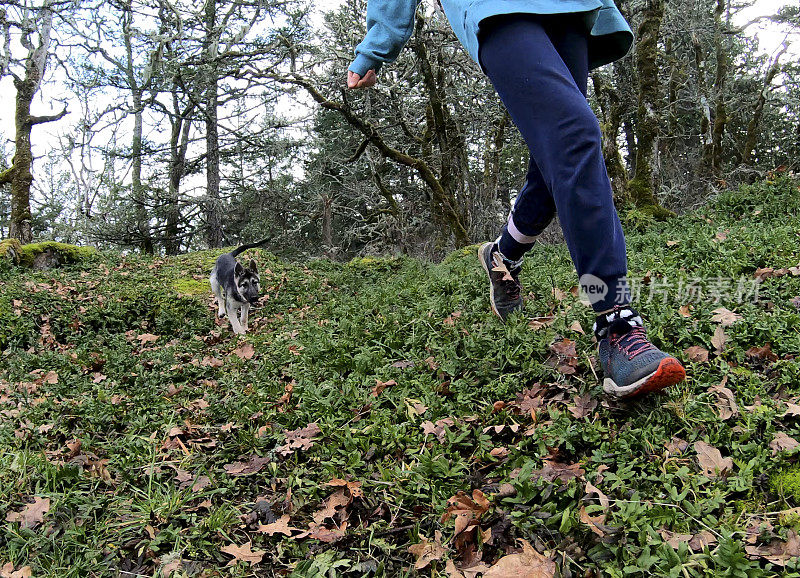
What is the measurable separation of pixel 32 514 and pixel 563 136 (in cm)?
293

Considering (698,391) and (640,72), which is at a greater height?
(640,72)

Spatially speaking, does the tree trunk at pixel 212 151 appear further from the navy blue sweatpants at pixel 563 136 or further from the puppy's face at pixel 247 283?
Answer: the navy blue sweatpants at pixel 563 136

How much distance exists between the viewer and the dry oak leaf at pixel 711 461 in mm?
1925

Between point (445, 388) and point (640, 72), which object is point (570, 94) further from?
point (640, 72)

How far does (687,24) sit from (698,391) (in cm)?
1547

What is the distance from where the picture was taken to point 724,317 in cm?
Result: 299

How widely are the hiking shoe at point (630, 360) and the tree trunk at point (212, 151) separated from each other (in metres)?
15.0

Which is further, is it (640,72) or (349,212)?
(349,212)

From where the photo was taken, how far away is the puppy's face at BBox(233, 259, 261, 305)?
6941mm

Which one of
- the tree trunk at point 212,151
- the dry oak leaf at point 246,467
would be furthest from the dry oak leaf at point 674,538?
the tree trunk at point 212,151

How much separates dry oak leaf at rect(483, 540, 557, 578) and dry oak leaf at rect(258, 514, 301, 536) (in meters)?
0.87

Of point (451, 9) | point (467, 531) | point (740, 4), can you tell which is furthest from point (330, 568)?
point (740, 4)

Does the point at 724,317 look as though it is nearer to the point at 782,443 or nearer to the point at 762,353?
the point at 762,353

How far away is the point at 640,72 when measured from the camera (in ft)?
27.9
